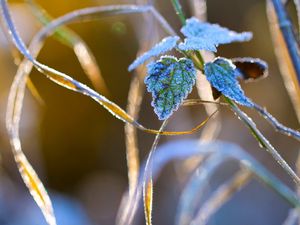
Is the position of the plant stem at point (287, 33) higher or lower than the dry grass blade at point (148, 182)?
higher

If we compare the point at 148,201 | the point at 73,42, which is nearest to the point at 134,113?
the point at 73,42

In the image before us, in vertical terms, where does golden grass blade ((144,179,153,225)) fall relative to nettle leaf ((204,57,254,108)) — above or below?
below

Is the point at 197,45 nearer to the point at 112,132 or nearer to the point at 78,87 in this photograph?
the point at 78,87

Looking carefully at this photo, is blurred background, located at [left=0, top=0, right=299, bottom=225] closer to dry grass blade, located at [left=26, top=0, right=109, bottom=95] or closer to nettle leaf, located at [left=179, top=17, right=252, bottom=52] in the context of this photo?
dry grass blade, located at [left=26, top=0, right=109, bottom=95]

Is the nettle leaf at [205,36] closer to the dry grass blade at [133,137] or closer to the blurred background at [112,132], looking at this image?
the dry grass blade at [133,137]

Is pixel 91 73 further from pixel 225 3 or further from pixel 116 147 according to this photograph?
pixel 225 3

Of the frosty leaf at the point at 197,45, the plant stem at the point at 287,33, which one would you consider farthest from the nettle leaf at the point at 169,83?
the plant stem at the point at 287,33

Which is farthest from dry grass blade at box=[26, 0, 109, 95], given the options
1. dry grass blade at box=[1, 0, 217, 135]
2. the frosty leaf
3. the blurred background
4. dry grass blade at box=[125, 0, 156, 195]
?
the blurred background
